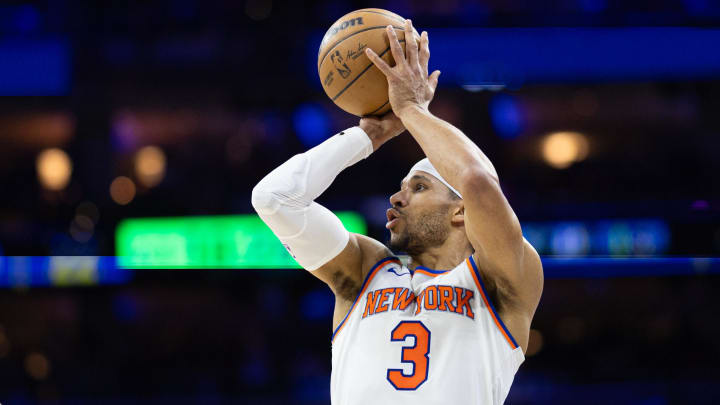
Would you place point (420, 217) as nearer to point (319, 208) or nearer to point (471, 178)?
point (319, 208)

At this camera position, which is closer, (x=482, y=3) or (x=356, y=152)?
(x=356, y=152)

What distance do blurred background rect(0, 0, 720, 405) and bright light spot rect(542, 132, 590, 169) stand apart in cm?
2

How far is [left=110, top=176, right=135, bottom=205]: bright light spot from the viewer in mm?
6707

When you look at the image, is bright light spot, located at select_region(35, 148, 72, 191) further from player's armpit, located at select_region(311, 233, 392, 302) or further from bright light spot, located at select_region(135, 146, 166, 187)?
player's armpit, located at select_region(311, 233, 392, 302)

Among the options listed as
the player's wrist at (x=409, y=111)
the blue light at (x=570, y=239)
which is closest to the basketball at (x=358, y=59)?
the player's wrist at (x=409, y=111)

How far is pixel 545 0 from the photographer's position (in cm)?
711

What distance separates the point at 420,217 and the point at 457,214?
0.15 metres

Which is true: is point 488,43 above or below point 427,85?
above

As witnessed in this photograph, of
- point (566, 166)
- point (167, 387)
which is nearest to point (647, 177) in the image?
point (566, 166)

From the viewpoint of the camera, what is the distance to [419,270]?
257cm

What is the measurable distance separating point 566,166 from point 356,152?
4.88 meters

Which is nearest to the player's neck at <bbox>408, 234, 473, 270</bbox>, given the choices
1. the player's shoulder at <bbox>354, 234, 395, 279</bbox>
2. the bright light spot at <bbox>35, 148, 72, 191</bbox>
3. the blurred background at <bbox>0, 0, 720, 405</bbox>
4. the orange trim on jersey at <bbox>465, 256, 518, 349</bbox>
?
the player's shoulder at <bbox>354, 234, 395, 279</bbox>

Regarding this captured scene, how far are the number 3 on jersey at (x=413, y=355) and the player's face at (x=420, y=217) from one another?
385 mm

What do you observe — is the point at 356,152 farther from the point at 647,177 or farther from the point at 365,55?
the point at 647,177
